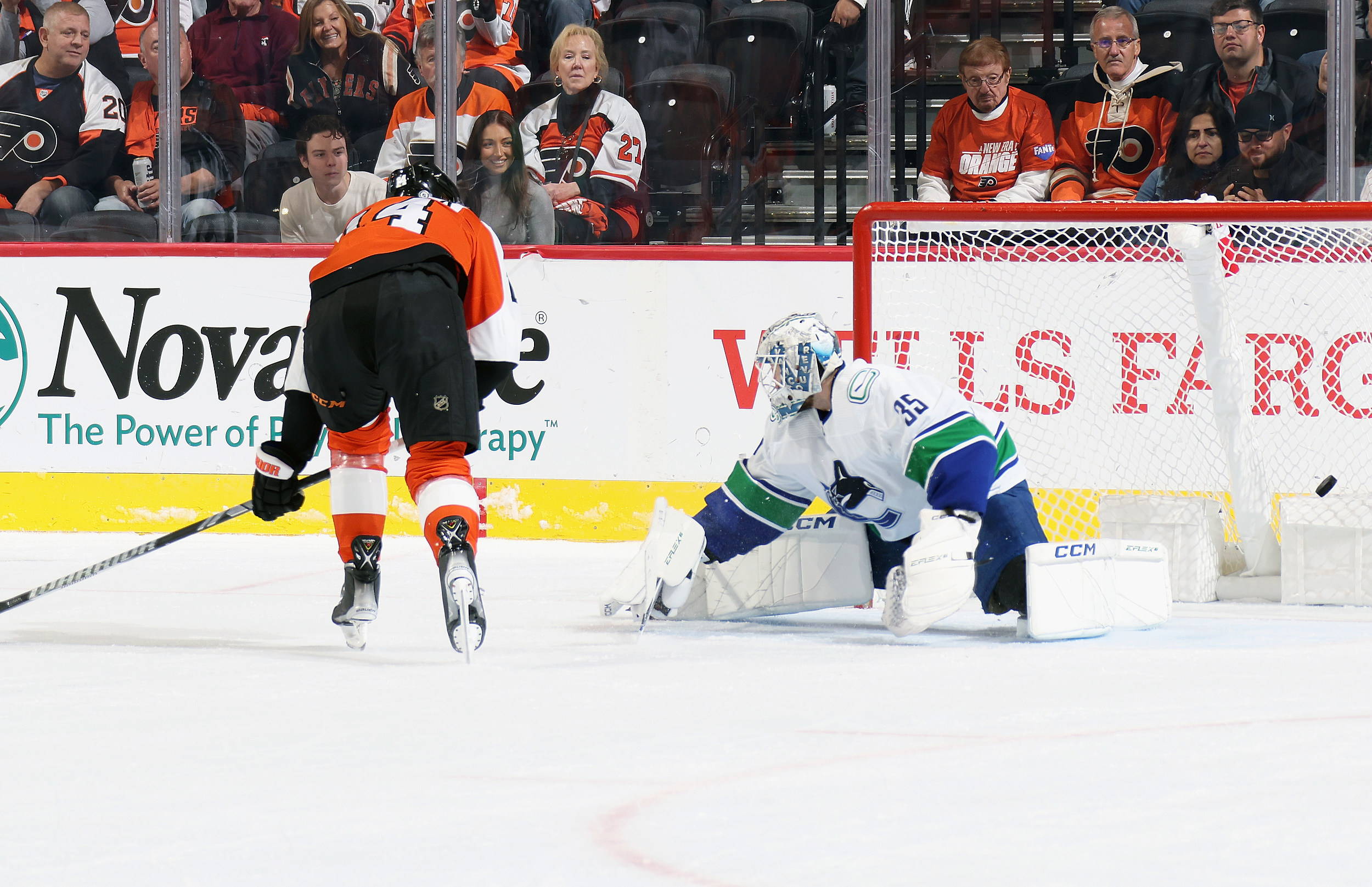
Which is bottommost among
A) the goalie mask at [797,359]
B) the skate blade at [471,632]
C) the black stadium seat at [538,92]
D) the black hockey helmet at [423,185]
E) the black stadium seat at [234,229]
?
the skate blade at [471,632]

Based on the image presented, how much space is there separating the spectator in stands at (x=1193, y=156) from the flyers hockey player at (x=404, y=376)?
2986mm

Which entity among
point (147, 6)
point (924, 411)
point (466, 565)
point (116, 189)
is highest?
point (147, 6)

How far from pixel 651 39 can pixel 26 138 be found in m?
2.44

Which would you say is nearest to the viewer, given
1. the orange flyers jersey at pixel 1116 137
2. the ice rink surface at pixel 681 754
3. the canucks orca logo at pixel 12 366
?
the ice rink surface at pixel 681 754

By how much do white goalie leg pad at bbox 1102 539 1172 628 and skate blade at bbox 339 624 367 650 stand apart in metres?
1.50

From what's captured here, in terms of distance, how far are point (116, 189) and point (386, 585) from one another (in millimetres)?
2396

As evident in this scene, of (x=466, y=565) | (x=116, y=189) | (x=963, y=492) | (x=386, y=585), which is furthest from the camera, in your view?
(x=116, y=189)

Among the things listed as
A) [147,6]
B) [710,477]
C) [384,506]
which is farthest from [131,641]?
[147,6]

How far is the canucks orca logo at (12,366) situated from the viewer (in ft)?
16.9

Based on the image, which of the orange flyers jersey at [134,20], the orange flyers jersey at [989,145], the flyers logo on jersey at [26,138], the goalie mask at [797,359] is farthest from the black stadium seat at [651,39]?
the goalie mask at [797,359]

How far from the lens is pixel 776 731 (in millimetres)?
1955

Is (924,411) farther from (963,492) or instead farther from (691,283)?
(691,283)

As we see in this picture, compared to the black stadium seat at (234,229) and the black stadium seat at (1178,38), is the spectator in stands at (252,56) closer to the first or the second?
the black stadium seat at (234,229)

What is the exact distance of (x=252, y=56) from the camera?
5.36m
